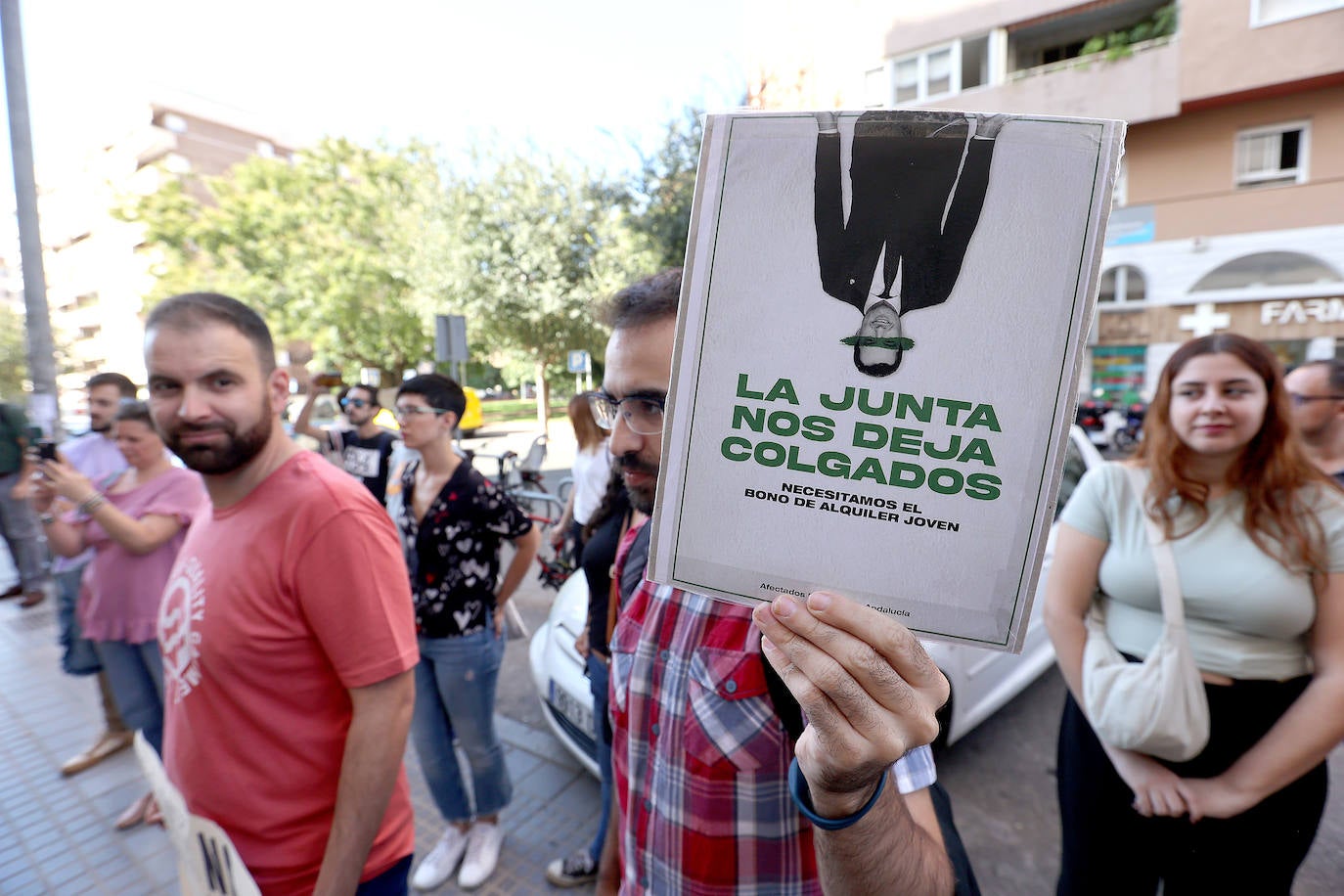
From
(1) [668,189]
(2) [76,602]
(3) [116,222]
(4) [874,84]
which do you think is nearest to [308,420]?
(2) [76,602]

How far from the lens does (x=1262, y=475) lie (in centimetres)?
187

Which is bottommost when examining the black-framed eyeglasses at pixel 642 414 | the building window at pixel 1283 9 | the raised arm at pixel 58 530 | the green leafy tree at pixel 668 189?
the raised arm at pixel 58 530

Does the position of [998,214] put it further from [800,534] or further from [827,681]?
[827,681]

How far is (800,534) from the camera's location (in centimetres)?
71

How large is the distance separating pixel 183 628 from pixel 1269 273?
21.4m

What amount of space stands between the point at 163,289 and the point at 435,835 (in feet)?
98.0

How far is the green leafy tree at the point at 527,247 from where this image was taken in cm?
1850

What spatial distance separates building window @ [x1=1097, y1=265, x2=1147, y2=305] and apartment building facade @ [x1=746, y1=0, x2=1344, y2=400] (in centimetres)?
4

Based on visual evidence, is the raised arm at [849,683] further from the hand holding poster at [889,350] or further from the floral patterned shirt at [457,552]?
the floral patterned shirt at [457,552]

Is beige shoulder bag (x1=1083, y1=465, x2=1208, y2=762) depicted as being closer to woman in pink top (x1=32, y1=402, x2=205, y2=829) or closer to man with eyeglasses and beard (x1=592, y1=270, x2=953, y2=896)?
man with eyeglasses and beard (x1=592, y1=270, x2=953, y2=896)

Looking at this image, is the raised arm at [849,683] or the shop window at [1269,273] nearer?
the raised arm at [849,683]

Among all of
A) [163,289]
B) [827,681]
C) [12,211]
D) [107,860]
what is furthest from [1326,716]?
[163,289]

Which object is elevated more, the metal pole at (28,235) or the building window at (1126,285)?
the building window at (1126,285)

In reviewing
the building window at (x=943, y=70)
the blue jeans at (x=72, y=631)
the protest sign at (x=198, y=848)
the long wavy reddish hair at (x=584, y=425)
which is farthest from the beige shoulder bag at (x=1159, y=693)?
the building window at (x=943, y=70)
